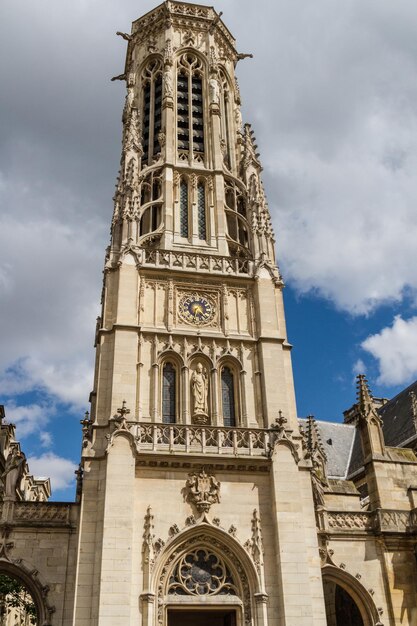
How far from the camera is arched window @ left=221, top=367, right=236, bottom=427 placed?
77.6 ft

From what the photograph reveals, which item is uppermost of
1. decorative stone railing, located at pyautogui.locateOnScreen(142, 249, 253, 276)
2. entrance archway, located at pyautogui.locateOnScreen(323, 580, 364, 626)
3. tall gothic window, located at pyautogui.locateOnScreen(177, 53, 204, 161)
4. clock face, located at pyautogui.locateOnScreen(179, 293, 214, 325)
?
tall gothic window, located at pyautogui.locateOnScreen(177, 53, 204, 161)

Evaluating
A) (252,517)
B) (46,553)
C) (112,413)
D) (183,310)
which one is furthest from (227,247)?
(46,553)

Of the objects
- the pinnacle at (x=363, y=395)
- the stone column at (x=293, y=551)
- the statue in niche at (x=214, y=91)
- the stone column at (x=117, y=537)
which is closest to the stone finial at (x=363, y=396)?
the pinnacle at (x=363, y=395)

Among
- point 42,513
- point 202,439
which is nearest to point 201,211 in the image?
point 202,439

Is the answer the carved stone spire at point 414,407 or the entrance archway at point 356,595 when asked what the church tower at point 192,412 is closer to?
the entrance archway at point 356,595

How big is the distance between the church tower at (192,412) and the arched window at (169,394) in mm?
53

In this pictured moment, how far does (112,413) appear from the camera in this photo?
21.8 m

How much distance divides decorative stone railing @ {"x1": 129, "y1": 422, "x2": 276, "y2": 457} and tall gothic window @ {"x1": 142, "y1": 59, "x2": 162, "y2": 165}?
15.1m

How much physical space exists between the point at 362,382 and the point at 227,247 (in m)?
8.31

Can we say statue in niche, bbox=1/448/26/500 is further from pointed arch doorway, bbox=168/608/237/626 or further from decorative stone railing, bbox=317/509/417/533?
decorative stone railing, bbox=317/509/417/533

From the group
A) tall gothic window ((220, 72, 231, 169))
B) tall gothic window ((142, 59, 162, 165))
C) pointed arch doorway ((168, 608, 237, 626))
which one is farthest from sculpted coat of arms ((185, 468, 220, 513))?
tall gothic window ((220, 72, 231, 169))

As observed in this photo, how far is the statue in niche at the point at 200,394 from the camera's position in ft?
75.6

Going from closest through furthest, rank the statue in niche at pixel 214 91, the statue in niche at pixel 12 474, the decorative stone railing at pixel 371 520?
the statue in niche at pixel 12 474 → the decorative stone railing at pixel 371 520 → the statue in niche at pixel 214 91

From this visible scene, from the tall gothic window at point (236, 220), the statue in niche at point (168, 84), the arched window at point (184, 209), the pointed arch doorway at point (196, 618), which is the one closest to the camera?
the pointed arch doorway at point (196, 618)
